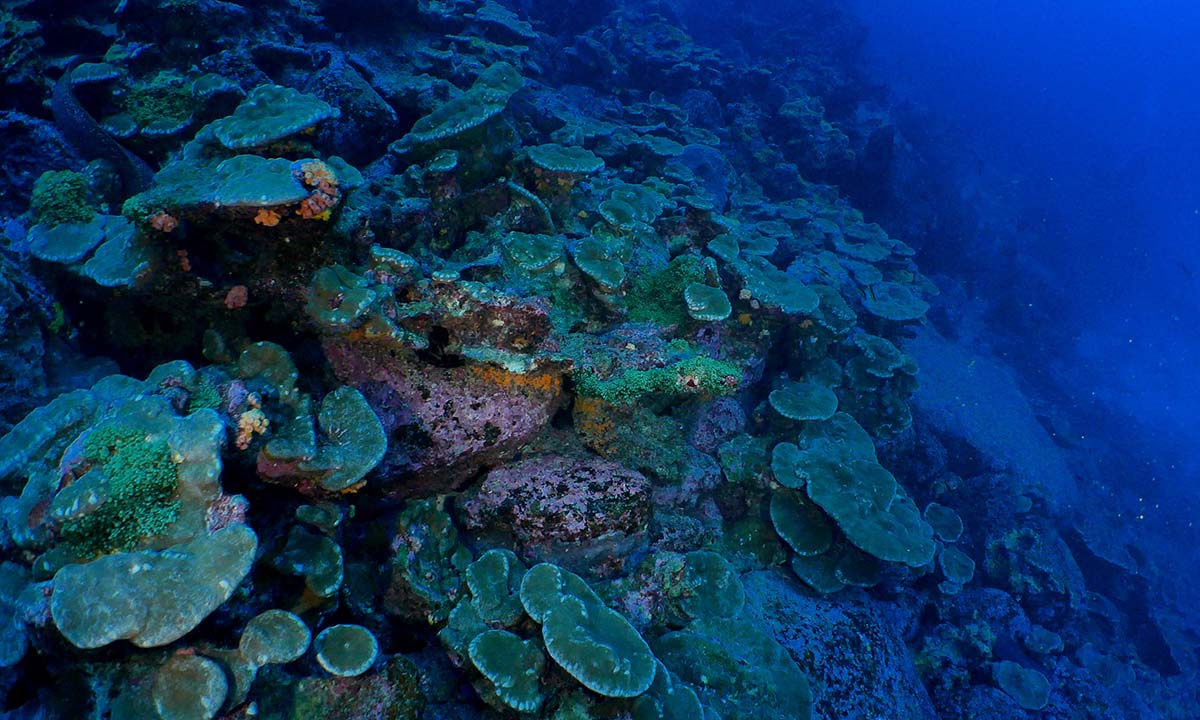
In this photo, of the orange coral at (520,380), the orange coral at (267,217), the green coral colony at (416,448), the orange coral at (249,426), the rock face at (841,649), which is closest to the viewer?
the green coral colony at (416,448)

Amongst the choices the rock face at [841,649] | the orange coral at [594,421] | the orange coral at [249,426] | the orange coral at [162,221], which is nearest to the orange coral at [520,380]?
the orange coral at [594,421]

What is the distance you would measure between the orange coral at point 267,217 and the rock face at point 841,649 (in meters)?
4.43

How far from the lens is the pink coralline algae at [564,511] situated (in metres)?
3.66

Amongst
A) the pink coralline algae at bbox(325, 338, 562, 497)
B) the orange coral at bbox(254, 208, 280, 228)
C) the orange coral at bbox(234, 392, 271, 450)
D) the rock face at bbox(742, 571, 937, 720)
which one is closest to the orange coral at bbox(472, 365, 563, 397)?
the pink coralline algae at bbox(325, 338, 562, 497)

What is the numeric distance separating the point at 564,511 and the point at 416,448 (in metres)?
1.08

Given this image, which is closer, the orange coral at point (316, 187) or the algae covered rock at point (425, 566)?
the orange coral at point (316, 187)

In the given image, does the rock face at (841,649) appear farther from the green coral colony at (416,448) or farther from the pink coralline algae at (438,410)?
the pink coralline algae at (438,410)

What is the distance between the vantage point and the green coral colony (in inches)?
91.7

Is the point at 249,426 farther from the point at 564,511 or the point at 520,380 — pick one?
the point at 564,511

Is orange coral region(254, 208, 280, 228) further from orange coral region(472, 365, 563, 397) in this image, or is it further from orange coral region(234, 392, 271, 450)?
orange coral region(472, 365, 563, 397)

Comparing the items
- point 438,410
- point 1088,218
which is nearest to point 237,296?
point 438,410

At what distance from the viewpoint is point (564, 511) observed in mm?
3652

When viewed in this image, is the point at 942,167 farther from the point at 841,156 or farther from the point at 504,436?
the point at 504,436

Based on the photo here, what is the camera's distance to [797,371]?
655cm
